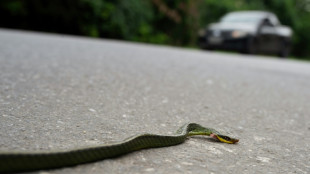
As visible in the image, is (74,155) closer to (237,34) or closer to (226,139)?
(226,139)

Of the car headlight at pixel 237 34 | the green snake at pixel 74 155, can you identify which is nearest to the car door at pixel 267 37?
the car headlight at pixel 237 34

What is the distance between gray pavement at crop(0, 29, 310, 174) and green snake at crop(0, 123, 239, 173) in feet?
0.13

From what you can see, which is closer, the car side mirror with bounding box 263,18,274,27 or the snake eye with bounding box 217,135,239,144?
the snake eye with bounding box 217,135,239,144

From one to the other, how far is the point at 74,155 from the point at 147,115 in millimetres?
1162

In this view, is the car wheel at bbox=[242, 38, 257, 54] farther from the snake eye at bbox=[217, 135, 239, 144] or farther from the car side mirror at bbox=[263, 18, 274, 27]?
the snake eye at bbox=[217, 135, 239, 144]

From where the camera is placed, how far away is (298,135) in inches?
101

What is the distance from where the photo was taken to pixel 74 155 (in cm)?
152

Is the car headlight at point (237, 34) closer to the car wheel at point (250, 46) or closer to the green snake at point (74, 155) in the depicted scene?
the car wheel at point (250, 46)

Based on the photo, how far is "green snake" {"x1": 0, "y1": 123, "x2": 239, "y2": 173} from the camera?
1.38m

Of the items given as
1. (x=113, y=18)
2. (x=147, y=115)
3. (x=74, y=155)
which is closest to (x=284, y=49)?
(x=113, y=18)

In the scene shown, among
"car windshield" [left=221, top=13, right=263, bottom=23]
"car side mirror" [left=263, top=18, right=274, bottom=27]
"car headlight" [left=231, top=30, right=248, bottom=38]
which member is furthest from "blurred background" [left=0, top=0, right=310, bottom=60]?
"car side mirror" [left=263, top=18, right=274, bottom=27]

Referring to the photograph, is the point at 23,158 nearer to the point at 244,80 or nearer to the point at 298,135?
the point at 298,135

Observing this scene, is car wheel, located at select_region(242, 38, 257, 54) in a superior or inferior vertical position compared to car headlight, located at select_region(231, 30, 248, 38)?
inferior

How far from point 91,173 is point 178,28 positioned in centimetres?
2041
